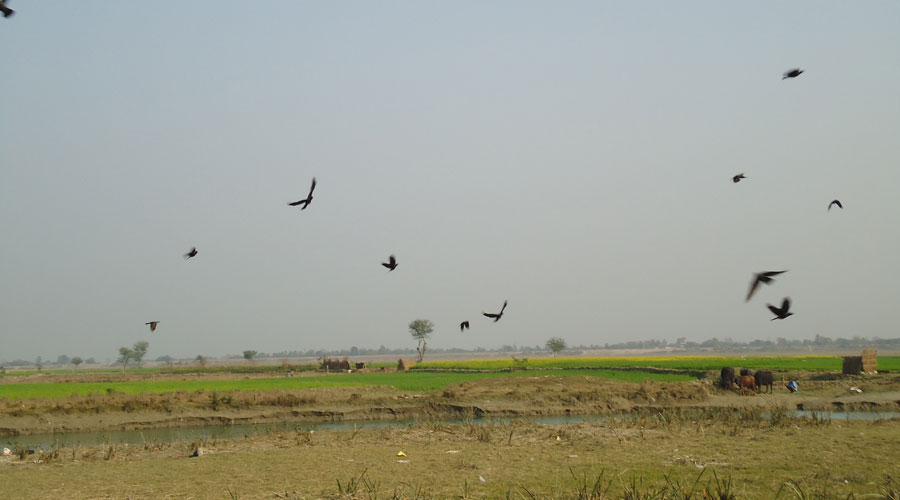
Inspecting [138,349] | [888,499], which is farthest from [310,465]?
[138,349]

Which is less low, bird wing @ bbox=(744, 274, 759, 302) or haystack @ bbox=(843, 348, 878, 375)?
bird wing @ bbox=(744, 274, 759, 302)

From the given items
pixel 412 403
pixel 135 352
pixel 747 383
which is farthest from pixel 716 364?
pixel 135 352

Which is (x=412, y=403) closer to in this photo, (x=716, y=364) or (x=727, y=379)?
(x=727, y=379)

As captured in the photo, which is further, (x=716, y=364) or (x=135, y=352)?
(x=135, y=352)

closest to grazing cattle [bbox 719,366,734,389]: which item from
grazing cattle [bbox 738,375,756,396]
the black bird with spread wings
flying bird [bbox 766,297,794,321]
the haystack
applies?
grazing cattle [bbox 738,375,756,396]

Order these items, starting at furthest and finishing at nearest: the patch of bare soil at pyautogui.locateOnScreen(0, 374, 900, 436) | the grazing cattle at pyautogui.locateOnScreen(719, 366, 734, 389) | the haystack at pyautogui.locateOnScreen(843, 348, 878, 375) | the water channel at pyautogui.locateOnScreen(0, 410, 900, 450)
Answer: the haystack at pyautogui.locateOnScreen(843, 348, 878, 375) < the grazing cattle at pyautogui.locateOnScreen(719, 366, 734, 389) < the patch of bare soil at pyautogui.locateOnScreen(0, 374, 900, 436) < the water channel at pyautogui.locateOnScreen(0, 410, 900, 450)

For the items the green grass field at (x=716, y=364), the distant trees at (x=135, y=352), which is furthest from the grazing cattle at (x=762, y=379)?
the distant trees at (x=135, y=352)

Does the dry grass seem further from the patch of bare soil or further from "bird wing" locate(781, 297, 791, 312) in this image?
the patch of bare soil

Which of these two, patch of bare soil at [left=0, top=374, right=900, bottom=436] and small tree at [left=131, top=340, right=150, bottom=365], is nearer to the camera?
patch of bare soil at [left=0, top=374, right=900, bottom=436]

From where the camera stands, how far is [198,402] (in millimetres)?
34438

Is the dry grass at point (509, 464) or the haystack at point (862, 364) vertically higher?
the haystack at point (862, 364)

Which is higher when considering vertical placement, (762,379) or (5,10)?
(5,10)

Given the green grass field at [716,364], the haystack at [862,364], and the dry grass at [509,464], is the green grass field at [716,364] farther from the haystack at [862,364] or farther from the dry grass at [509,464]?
the dry grass at [509,464]

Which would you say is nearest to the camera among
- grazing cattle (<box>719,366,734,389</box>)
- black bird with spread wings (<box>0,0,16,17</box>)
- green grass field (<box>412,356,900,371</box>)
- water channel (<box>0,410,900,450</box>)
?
black bird with spread wings (<box>0,0,16,17</box>)
